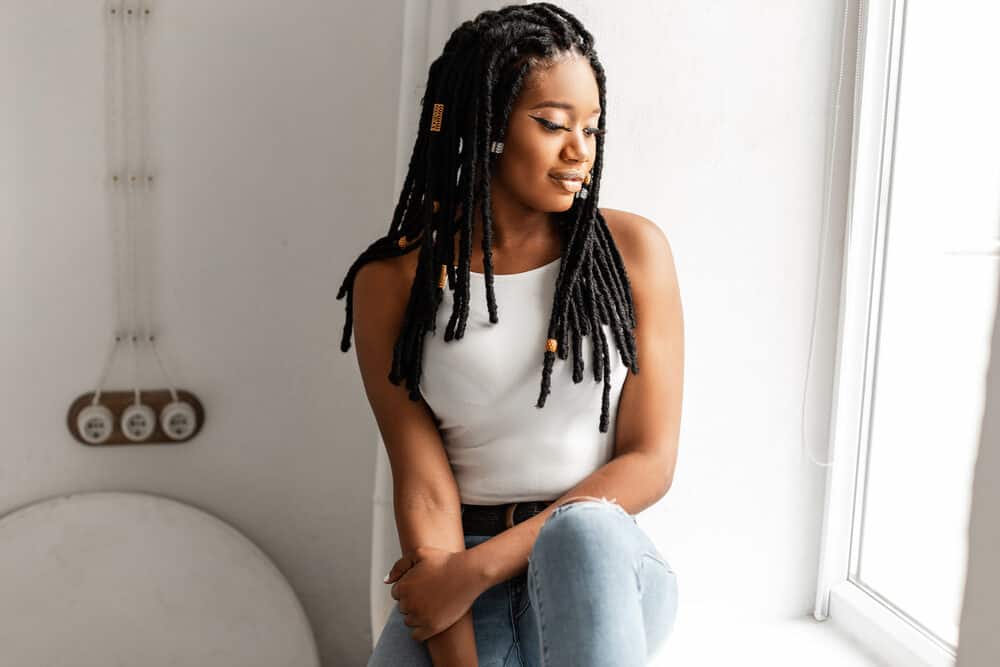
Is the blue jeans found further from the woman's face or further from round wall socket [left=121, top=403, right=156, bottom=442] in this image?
round wall socket [left=121, top=403, right=156, bottom=442]

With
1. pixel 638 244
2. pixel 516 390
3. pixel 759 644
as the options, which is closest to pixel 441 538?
pixel 516 390

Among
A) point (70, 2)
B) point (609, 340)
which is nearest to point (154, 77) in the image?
point (70, 2)

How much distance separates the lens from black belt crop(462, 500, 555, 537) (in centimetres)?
129

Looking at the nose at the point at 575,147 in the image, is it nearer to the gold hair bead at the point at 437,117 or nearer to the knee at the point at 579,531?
the gold hair bead at the point at 437,117

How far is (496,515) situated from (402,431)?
16 centimetres

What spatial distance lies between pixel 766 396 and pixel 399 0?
3.43 feet

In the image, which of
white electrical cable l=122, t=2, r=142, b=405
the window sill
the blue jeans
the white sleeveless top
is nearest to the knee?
the blue jeans

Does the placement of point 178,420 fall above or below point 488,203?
below

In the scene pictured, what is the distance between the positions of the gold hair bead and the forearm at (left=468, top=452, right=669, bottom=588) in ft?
1.54

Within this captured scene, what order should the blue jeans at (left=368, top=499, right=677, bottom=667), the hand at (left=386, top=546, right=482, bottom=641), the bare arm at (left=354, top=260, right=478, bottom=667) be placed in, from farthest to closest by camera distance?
1. the bare arm at (left=354, top=260, right=478, bottom=667)
2. the hand at (left=386, top=546, right=482, bottom=641)
3. the blue jeans at (left=368, top=499, right=677, bottom=667)

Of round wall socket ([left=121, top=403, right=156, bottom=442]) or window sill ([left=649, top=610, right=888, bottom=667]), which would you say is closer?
window sill ([left=649, top=610, right=888, bottom=667])

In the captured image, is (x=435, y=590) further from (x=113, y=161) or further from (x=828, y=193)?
(x=113, y=161)

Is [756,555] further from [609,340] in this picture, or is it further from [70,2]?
[70,2]

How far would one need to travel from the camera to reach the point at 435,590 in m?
1.17
